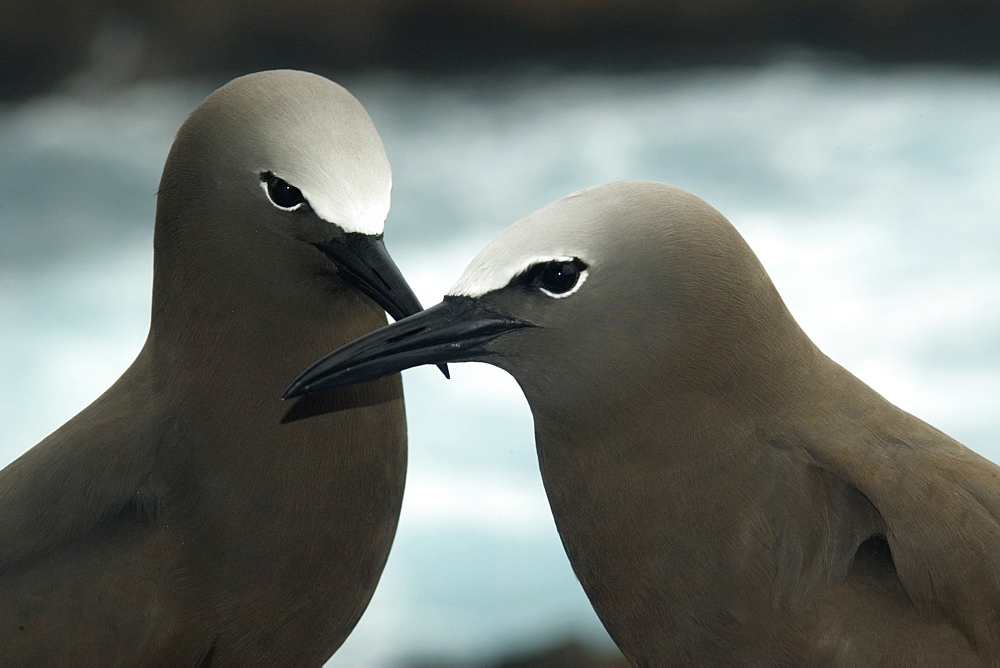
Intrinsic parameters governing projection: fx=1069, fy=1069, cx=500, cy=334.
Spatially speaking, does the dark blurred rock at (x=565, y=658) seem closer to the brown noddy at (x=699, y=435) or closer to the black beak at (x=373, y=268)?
the brown noddy at (x=699, y=435)

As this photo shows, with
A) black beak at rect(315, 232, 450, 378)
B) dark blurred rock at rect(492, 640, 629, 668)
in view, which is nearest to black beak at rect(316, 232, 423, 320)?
black beak at rect(315, 232, 450, 378)

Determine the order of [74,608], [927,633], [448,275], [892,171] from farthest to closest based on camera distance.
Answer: [892,171] → [448,275] → [74,608] → [927,633]

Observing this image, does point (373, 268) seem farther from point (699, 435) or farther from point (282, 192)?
point (699, 435)

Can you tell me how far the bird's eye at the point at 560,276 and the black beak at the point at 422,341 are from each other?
4 centimetres

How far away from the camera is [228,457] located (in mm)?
1010

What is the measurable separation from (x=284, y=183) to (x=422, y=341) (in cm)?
20

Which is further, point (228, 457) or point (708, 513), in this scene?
point (228, 457)

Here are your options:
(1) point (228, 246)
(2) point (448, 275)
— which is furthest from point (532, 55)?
(1) point (228, 246)

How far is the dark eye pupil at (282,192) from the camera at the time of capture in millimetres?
945

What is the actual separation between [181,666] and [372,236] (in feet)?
1.41

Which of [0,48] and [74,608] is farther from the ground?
[0,48]

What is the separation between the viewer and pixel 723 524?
881mm

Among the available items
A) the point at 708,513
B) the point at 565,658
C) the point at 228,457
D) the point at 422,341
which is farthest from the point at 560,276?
the point at 565,658

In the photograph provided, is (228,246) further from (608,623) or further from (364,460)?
(608,623)
